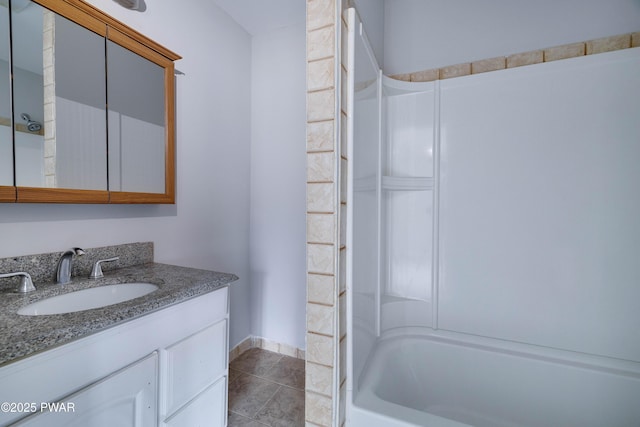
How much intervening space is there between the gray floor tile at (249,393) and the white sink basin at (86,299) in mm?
960

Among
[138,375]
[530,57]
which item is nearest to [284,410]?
[138,375]

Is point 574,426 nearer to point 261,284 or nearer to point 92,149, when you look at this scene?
point 261,284

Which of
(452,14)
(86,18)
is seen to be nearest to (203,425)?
(86,18)

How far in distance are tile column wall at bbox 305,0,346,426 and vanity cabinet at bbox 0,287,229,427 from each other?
0.52 metres

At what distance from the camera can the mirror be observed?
97 centimetres

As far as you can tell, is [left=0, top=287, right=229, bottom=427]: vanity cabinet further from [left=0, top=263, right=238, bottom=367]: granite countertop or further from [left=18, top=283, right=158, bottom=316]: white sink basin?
[left=18, top=283, right=158, bottom=316]: white sink basin

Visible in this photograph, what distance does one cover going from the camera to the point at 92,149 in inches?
48.8

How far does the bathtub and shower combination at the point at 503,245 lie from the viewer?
133cm

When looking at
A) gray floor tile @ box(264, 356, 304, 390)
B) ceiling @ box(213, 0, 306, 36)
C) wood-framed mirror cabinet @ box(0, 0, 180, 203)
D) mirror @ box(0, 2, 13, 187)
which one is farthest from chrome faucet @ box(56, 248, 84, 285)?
ceiling @ box(213, 0, 306, 36)

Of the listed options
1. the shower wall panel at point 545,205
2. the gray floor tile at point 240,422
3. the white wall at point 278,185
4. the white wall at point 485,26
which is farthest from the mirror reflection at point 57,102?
the shower wall panel at point 545,205

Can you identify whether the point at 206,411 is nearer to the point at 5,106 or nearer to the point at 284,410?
the point at 284,410

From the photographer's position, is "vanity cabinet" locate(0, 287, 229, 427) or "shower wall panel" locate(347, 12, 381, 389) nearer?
"vanity cabinet" locate(0, 287, 229, 427)

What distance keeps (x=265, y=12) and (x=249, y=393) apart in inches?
104

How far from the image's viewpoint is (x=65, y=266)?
113 cm
